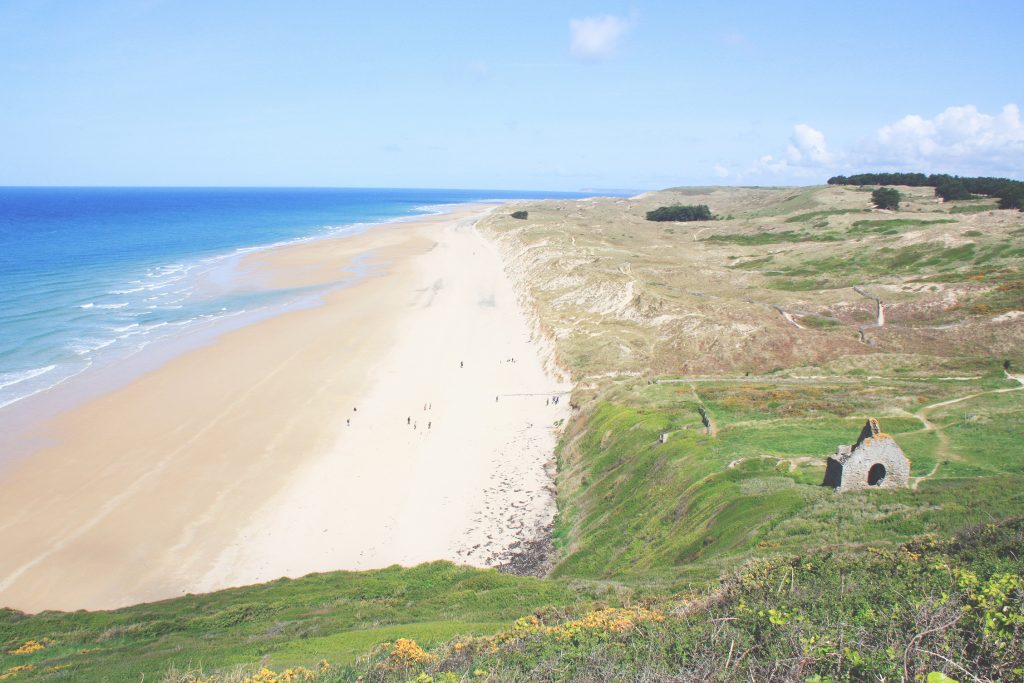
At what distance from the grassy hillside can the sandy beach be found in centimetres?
375

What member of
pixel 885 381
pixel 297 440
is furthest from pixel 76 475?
pixel 885 381

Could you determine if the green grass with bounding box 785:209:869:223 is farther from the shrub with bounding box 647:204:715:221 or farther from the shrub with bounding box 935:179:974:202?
the shrub with bounding box 647:204:715:221

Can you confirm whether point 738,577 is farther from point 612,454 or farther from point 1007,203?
point 1007,203

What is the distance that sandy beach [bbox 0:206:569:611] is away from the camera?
2412cm

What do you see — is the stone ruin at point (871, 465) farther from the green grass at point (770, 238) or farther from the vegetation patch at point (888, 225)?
the green grass at point (770, 238)

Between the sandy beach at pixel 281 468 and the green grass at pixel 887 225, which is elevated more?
the green grass at pixel 887 225

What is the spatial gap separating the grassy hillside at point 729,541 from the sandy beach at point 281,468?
375 cm

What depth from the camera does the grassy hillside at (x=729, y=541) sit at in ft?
28.8

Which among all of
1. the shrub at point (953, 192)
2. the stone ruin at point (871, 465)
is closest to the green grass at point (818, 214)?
the shrub at point (953, 192)

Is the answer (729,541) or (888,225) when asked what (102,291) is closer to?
(729,541)

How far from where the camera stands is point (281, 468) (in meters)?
31.4

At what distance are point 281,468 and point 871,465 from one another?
26.5m

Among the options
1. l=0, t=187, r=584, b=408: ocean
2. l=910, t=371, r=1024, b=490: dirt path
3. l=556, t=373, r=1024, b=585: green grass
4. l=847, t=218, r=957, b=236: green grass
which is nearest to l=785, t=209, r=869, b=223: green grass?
l=847, t=218, r=957, b=236: green grass

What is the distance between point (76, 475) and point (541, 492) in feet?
76.2
